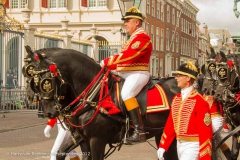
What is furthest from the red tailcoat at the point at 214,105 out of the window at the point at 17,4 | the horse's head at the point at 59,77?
the window at the point at 17,4

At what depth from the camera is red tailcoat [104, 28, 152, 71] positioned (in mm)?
6258

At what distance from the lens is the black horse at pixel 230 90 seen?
313 inches

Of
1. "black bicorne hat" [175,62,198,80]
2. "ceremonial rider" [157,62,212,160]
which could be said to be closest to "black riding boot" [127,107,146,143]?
"ceremonial rider" [157,62,212,160]

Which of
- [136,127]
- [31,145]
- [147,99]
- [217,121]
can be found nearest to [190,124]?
[136,127]

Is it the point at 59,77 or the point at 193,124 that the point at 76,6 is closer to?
the point at 59,77

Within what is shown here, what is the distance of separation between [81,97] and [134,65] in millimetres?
868

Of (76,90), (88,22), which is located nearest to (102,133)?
(76,90)

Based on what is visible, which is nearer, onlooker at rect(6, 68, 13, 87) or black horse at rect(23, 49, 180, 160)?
black horse at rect(23, 49, 180, 160)

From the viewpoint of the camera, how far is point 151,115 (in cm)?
648

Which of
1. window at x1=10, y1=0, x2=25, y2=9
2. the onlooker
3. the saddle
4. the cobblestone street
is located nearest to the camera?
the saddle

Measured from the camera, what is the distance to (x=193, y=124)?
540 cm

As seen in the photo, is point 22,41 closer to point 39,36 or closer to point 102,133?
point 39,36

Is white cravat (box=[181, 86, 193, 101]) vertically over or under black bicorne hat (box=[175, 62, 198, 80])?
under

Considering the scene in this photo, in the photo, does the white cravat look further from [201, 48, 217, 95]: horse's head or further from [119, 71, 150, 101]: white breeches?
[201, 48, 217, 95]: horse's head
